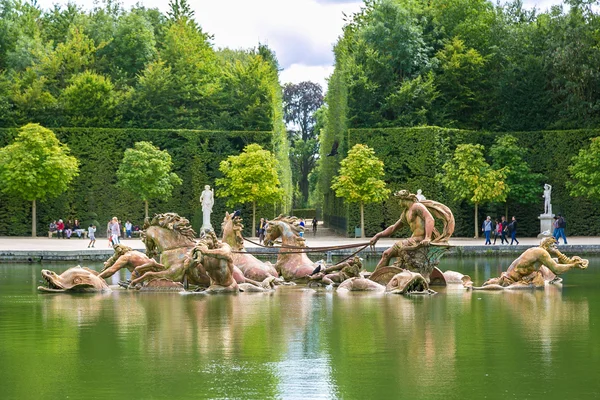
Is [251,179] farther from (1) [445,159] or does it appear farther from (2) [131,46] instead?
(2) [131,46]

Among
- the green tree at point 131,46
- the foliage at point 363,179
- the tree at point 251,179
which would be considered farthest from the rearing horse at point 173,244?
the green tree at point 131,46

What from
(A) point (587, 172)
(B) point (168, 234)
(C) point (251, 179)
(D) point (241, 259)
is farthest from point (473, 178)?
(B) point (168, 234)

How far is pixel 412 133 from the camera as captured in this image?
1820 inches

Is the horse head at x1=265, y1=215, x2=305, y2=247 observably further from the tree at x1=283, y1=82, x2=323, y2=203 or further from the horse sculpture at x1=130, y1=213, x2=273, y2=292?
the tree at x1=283, y1=82, x2=323, y2=203

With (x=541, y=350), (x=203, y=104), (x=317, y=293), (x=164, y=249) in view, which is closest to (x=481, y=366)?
Result: (x=541, y=350)

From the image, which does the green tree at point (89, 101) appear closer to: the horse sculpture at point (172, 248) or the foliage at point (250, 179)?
the foliage at point (250, 179)

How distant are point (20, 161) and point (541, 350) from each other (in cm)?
3587

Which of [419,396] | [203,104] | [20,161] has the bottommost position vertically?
[419,396]

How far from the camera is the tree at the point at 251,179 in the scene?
45.9 metres

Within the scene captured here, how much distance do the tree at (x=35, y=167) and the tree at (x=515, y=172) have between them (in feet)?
56.9

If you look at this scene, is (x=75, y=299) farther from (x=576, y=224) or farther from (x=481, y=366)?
(x=576, y=224)

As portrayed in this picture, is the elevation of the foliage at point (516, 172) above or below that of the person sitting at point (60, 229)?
above

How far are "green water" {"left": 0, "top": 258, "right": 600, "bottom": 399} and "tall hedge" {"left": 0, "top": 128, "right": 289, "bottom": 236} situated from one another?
92.5ft

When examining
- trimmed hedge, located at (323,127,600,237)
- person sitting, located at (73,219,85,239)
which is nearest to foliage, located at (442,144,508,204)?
trimmed hedge, located at (323,127,600,237)
